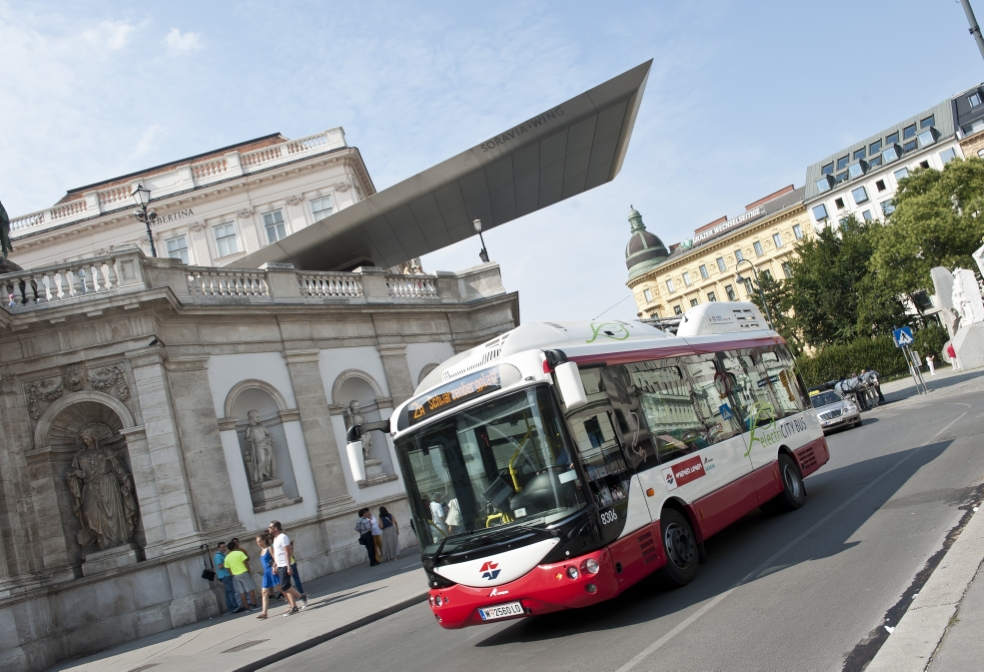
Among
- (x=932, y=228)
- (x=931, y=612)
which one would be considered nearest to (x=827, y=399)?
(x=931, y=612)

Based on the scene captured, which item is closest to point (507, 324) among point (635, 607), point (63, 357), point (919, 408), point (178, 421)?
point (178, 421)

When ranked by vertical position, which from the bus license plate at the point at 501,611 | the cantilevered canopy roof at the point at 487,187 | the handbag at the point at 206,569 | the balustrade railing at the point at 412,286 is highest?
the cantilevered canopy roof at the point at 487,187

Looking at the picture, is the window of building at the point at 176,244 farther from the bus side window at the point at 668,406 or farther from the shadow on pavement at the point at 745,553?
the bus side window at the point at 668,406

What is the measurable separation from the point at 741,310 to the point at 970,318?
35.2 m

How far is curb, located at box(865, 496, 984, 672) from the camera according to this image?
4797 mm

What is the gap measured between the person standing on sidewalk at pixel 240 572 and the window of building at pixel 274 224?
928 inches

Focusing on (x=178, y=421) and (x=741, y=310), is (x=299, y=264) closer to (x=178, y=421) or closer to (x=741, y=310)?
(x=178, y=421)

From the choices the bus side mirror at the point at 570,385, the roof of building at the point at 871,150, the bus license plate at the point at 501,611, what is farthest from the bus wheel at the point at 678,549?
the roof of building at the point at 871,150

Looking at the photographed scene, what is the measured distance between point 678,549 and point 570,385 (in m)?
2.75

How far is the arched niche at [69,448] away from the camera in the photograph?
1603 cm

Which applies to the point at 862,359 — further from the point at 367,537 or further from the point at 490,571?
the point at 490,571

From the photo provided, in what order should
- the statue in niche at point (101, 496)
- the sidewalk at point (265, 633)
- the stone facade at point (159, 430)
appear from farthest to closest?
the statue in niche at point (101, 496) → the stone facade at point (159, 430) → the sidewalk at point (265, 633)

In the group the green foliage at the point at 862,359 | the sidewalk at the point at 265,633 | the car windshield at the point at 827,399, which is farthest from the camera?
the green foliage at the point at 862,359

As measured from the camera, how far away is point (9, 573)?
14.5m
